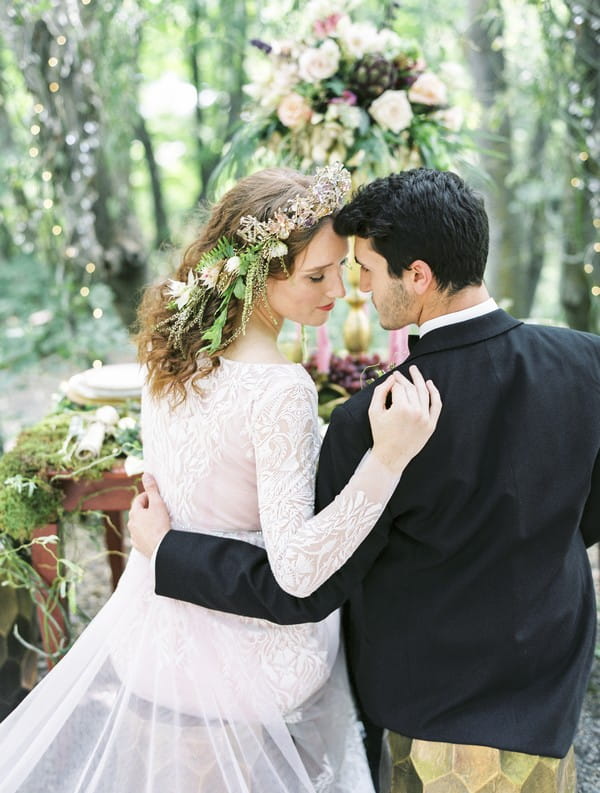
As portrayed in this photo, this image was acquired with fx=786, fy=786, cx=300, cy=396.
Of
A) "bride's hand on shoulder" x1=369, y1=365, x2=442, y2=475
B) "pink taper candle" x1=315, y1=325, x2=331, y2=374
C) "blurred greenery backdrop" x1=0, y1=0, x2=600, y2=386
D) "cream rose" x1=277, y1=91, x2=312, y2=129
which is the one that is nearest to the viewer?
"bride's hand on shoulder" x1=369, y1=365, x2=442, y2=475

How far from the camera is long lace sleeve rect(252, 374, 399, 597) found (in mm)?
1562

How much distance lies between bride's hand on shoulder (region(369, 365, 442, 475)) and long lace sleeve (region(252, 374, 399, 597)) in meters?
0.04

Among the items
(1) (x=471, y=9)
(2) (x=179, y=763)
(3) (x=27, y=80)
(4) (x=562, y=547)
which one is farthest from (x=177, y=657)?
(1) (x=471, y=9)

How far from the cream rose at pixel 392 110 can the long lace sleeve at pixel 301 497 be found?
1.46 m

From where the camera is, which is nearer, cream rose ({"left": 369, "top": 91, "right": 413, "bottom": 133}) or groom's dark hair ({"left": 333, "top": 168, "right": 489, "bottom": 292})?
groom's dark hair ({"left": 333, "top": 168, "right": 489, "bottom": 292})

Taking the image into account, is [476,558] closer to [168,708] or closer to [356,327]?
[168,708]

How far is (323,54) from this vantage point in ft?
9.09

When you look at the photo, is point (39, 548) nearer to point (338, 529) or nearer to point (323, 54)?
point (338, 529)

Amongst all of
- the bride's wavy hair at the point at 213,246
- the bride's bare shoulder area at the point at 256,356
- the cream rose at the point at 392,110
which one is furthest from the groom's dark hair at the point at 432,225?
the cream rose at the point at 392,110

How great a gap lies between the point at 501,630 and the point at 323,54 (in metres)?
2.05

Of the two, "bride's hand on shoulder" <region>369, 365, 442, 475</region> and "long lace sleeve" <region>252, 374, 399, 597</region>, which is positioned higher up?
"bride's hand on shoulder" <region>369, 365, 442, 475</region>

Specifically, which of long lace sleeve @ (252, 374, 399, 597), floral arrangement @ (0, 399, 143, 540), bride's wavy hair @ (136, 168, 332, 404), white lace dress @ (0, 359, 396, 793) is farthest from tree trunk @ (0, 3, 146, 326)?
long lace sleeve @ (252, 374, 399, 597)

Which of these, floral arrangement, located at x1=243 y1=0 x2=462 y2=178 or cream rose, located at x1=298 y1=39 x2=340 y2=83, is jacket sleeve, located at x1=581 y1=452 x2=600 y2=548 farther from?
cream rose, located at x1=298 y1=39 x2=340 y2=83

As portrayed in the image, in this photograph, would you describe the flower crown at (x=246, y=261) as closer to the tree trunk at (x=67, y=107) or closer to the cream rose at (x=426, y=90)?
the cream rose at (x=426, y=90)
